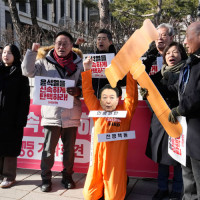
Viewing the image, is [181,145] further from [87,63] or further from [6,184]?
[6,184]

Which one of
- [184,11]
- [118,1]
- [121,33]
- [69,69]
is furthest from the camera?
[118,1]

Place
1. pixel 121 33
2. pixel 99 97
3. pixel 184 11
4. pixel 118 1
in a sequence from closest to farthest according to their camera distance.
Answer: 1. pixel 99 97
2. pixel 121 33
3. pixel 184 11
4. pixel 118 1

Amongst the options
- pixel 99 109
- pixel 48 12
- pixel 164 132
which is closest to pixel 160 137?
pixel 164 132

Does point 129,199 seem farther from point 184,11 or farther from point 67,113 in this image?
point 184,11

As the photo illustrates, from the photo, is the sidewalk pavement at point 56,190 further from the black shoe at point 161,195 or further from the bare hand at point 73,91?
the bare hand at point 73,91

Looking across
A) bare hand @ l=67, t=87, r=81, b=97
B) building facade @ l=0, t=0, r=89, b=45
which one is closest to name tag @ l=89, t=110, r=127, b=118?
bare hand @ l=67, t=87, r=81, b=97

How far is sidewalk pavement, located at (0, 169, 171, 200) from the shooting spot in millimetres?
3248

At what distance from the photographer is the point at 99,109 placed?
306 centimetres

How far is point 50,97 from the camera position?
10.6 ft

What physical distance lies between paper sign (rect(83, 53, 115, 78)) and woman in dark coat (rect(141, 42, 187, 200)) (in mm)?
556

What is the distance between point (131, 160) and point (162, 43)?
1.60 m

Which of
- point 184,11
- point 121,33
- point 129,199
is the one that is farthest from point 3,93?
point 184,11

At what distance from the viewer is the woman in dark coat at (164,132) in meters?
2.85

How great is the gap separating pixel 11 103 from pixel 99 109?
46.0 inches
